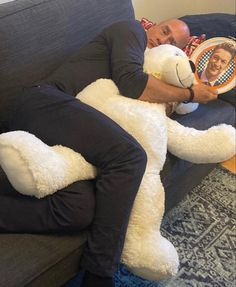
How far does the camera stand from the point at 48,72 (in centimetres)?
149

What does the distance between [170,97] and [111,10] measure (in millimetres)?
542

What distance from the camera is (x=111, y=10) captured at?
5.47 feet

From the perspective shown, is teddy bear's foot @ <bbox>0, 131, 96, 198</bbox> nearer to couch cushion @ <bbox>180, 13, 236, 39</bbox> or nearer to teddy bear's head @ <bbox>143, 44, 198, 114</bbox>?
teddy bear's head @ <bbox>143, 44, 198, 114</bbox>

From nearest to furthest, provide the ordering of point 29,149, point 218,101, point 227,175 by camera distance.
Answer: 1. point 29,149
2. point 218,101
3. point 227,175

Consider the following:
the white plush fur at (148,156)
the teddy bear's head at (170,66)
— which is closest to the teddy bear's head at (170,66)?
the teddy bear's head at (170,66)

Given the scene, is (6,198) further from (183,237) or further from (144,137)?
(183,237)

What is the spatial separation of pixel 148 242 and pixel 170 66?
63cm

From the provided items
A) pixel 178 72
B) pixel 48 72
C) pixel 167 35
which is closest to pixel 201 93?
pixel 178 72

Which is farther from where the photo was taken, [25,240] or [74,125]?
[74,125]

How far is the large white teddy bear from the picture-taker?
1061 millimetres

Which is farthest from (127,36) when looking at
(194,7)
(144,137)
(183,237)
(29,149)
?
(194,7)

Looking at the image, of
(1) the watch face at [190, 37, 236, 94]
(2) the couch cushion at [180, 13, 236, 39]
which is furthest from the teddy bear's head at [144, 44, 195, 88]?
(2) the couch cushion at [180, 13, 236, 39]

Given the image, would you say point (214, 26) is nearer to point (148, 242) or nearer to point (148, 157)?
point (148, 157)

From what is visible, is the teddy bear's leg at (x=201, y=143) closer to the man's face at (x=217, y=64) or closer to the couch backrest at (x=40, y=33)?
the man's face at (x=217, y=64)
